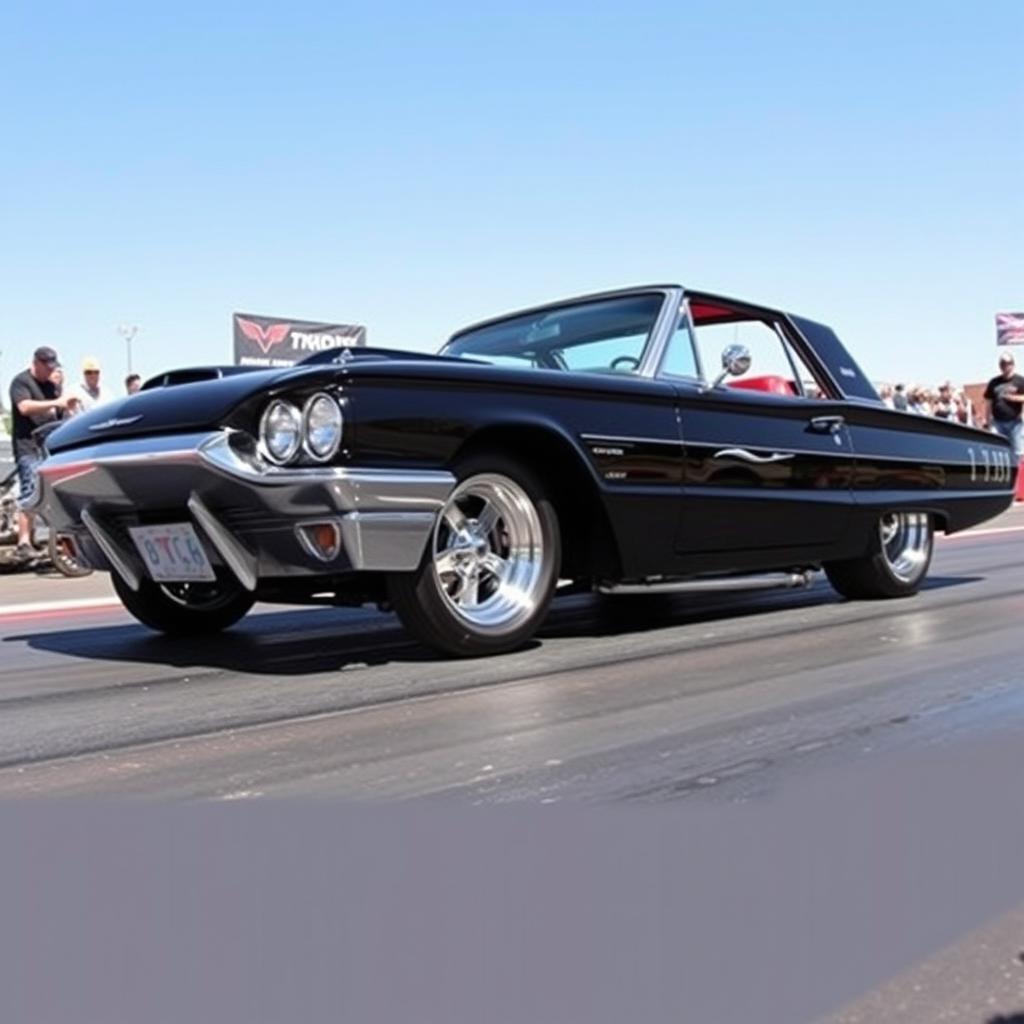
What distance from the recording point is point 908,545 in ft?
21.8

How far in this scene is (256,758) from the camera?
10.2ft

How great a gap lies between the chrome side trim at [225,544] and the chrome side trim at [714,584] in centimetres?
147

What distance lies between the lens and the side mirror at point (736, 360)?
203 inches

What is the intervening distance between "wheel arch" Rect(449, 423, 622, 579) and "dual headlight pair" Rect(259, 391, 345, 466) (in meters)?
0.49

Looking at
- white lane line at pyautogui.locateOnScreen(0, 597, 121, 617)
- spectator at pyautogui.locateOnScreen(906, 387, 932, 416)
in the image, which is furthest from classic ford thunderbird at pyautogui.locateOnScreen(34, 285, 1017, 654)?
spectator at pyautogui.locateOnScreen(906, 387, 932, 416)

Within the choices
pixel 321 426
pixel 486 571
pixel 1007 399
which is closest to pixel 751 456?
pixel 486 571

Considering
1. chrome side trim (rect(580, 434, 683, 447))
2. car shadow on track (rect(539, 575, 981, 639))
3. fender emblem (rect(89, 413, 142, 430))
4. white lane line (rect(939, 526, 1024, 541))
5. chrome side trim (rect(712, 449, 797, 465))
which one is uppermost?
fender emblem (rect(89, 413, 142, 430))

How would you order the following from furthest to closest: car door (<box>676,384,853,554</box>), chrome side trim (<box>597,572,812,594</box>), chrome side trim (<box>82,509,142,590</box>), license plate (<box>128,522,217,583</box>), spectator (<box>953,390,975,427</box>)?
spectator (<box>953,390,975,427</box>)
car door (<box>676,384,853,554</box>)
chrome side trim (<box>597,572,812,594</box>)
chrome side trim (<box>82,509,142,590</box>)
license plate (<box>128,522,217,583</box>)

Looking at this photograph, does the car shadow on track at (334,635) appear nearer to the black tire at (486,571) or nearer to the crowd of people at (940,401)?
the black tire at (486,571)

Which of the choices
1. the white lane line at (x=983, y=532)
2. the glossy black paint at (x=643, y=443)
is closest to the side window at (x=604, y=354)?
the glossy black paint at (x=643, y=443)

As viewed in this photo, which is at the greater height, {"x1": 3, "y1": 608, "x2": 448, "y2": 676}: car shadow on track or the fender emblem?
the fender emblem

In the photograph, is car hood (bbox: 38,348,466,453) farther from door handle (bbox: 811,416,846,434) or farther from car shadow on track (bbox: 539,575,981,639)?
door handle (bbox: 811,416,846,434)

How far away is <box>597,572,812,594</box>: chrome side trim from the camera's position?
486 centimetres

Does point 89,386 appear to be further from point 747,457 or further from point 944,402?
point 944,402
